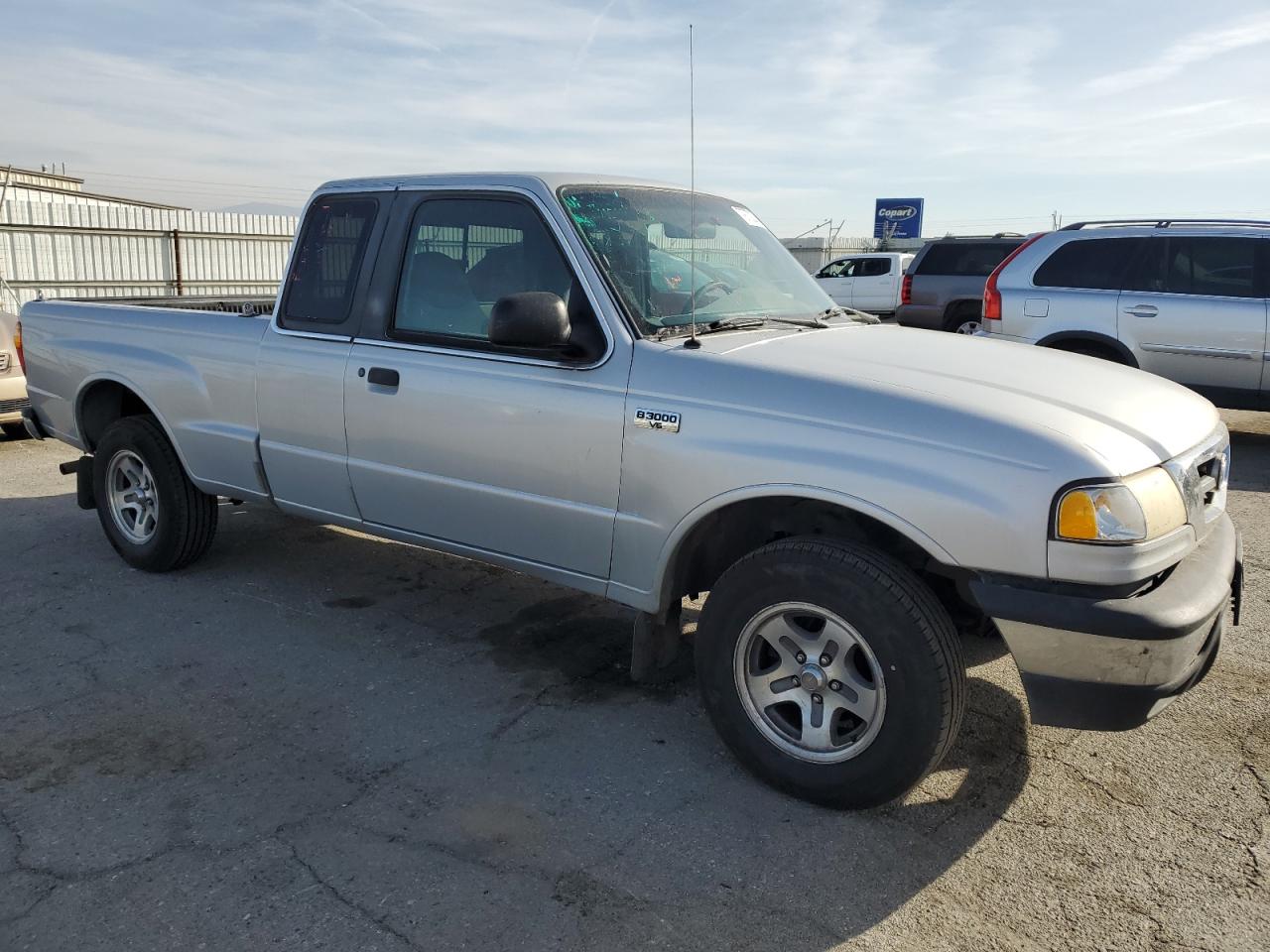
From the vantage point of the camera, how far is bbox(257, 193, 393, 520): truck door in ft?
14.6

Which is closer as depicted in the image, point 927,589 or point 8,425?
point 927,589

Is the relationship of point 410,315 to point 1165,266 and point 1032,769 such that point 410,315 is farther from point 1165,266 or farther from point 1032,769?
point 1165,266

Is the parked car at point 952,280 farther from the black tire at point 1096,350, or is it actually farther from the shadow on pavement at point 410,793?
the shadow on pavement at point 410,793

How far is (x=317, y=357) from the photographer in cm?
450

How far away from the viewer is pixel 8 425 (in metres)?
9.90

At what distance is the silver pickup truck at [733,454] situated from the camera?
2.87 meters

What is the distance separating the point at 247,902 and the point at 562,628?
7.18 feet

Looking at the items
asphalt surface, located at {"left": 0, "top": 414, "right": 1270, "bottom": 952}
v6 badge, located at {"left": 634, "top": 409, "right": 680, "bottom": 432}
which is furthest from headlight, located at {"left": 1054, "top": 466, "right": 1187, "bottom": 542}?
v6 badge, located at {"left": 634, "top": 409, "right": 680, "bottom": 432}

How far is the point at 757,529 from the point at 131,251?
652 inches

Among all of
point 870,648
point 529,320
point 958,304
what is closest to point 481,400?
point 529,320

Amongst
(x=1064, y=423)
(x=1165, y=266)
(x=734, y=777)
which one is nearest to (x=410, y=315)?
(x=734, y=777)

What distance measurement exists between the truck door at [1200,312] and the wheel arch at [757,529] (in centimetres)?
644

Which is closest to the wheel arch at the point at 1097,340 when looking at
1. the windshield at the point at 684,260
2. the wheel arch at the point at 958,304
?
the windshield at the point at 684,260

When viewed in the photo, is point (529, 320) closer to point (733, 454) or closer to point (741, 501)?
point (733, 454)
